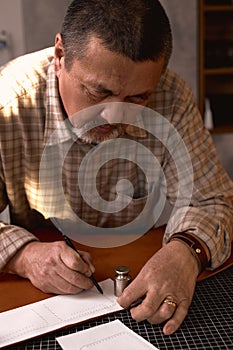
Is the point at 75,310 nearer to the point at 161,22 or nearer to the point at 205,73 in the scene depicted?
the point at 161,22

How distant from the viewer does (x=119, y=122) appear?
136 cm

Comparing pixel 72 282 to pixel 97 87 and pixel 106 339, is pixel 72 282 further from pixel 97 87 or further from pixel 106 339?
pixel 97 87

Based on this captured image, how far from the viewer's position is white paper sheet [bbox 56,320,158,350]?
3.18 feet

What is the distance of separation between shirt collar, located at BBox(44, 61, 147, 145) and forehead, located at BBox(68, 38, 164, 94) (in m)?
0.20

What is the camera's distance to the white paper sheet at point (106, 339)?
97cm

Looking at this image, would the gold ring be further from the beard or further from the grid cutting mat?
the beard

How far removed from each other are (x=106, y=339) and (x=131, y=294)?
14cm

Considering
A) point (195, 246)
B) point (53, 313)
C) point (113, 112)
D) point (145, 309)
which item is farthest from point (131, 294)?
point (113, 112)

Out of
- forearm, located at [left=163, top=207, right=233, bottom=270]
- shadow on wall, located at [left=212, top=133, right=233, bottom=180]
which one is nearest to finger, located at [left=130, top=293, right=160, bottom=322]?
forearm, located at [left=163, top=207, right=233, bottom=270]

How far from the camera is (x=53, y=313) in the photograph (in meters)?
1.09

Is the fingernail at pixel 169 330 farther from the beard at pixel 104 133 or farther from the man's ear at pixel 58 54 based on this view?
the man's ear at pixel 58 54

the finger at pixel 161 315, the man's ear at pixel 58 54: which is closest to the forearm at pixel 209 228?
the finger at pixel 161 315

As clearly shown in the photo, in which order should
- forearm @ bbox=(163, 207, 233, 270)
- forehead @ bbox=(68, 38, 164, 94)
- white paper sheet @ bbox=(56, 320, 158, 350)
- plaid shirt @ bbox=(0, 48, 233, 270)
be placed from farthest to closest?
plaid shirt @ bbox=(0, 48, 233, 270), forearm @ bbox=(163, 207, 233, 270), forehead @ bbox=(68, 38, 164, 94), white paper sheet @ bbox=(56, 320, 158, 350)

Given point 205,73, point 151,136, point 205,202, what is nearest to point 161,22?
point 151,136
